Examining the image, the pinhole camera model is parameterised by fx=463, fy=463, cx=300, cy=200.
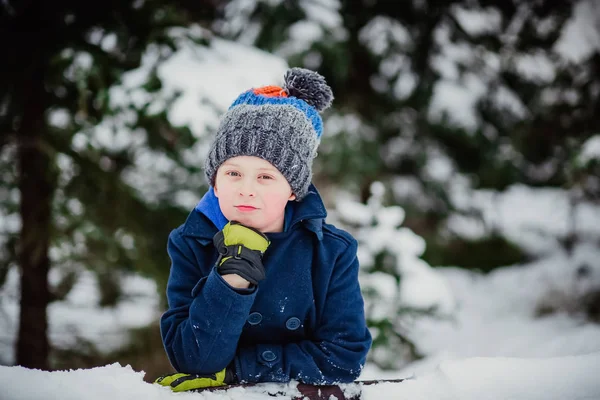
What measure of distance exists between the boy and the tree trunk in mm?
2406

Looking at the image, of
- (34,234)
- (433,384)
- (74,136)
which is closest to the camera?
(433,384)

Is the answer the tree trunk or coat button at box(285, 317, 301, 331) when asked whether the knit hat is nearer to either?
coat button at box(285, 317, 301, 331)

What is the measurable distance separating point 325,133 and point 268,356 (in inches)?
158

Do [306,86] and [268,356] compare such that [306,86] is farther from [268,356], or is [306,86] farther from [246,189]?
[268,356]

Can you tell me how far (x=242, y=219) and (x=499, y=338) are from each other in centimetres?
505

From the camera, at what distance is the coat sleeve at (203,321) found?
1324mm

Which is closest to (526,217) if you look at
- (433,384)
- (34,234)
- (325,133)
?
(325,133)

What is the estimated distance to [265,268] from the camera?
4.94ft

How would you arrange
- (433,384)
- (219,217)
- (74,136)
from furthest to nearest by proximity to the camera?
1. (74,136)
2. (433,384)
3. (219,217)

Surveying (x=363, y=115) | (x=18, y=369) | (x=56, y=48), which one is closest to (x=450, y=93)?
(x=363, y=115)

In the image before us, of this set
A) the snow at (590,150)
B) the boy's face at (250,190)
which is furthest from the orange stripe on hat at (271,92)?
the snow at (590,150)

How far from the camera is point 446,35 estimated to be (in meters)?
5.60

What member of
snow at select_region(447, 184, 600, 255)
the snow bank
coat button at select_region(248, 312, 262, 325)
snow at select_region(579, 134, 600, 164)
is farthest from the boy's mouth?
snow at select_region(447, 184, 600, 255)

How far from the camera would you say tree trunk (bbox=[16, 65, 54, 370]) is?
344 centimetres
